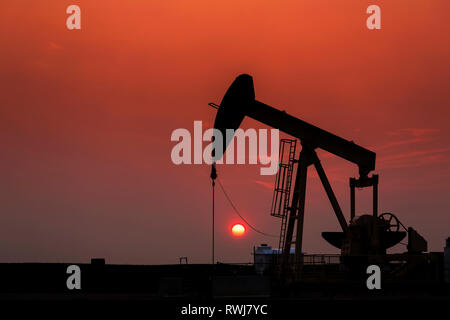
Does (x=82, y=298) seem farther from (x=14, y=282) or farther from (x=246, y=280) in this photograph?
(x=14, y=282)

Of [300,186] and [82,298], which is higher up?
[300,186]

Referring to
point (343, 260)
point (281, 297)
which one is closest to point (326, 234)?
point (343, 260)

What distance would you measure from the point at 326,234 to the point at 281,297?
6752 mm

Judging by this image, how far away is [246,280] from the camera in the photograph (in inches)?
965

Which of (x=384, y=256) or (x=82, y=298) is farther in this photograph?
(x=384, y=256)
